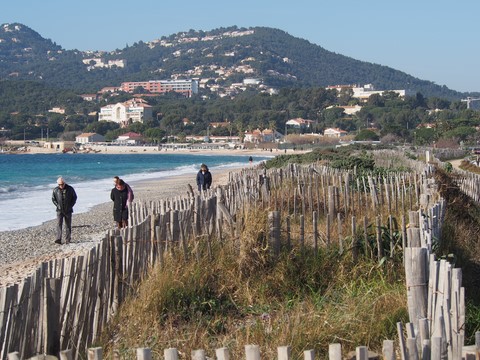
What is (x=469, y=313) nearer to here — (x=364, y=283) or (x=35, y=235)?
(x=364, y=283)

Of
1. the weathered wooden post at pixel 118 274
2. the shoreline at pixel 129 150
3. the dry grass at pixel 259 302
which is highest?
the weathered wooden post at pixel 118 274

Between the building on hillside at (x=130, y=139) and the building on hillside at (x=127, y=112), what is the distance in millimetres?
28652

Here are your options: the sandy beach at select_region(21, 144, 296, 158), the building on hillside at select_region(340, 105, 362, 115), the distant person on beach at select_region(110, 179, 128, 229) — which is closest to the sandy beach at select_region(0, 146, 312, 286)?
the distant person on beach at select_region(110, 179, 128, 229)

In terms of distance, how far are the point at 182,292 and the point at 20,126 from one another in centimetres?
15462

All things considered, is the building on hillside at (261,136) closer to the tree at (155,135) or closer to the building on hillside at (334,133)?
the building on hillside at (334,133)

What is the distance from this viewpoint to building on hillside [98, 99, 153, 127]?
179125mm

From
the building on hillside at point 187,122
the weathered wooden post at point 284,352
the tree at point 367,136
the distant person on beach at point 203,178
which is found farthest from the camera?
the building on hillside at point 187,122

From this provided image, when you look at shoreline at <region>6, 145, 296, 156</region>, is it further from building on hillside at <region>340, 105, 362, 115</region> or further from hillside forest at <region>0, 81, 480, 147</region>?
building on hillside at <region>340, 105, 362, 115</region>

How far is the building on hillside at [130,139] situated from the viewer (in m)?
143

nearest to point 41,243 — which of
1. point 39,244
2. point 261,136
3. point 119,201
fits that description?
point 39,244

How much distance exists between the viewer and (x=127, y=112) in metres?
181

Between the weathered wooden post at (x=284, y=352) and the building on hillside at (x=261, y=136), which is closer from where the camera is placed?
the weathered wooden post at (x=284, y=352)

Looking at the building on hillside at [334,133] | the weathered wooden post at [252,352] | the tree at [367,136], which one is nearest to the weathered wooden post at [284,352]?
the weathered wooden post at [252,352]

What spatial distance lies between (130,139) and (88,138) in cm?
746
